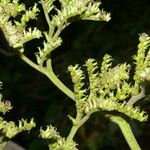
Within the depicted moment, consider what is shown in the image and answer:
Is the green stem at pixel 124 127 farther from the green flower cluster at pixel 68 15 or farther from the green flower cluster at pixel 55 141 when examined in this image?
the green flower cluster at pixel 68 15

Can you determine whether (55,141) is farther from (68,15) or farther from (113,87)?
(68,15)

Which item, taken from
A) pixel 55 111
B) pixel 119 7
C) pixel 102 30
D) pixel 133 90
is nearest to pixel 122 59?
pixel 55 111

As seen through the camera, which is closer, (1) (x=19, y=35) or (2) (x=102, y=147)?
(1) (x=19, y=35)

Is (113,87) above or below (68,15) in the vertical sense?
below

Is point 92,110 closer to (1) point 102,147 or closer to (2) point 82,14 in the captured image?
(2) point 82,14

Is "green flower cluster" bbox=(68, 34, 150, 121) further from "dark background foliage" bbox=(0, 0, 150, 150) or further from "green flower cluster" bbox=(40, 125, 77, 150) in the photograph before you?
"dark background foliage" bbox=(0, 0, 150, 150)

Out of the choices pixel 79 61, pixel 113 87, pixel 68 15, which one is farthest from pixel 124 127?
pixel 79 61

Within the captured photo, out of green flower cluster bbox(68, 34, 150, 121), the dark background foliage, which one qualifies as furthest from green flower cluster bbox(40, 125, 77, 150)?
the dark background foliage

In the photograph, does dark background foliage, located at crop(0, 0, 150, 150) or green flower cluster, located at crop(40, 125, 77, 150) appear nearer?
green flower cluster, located at crop(40, 125, 77, 150)
